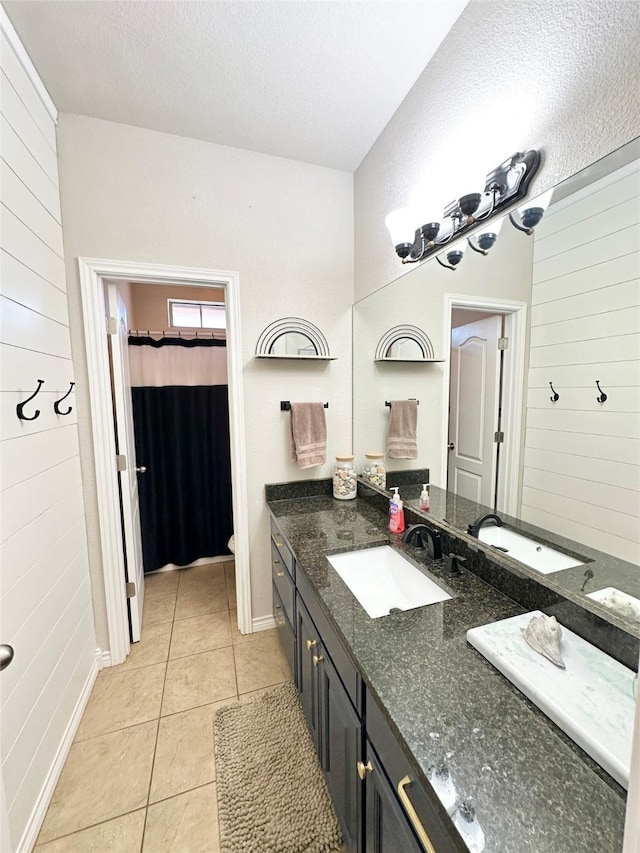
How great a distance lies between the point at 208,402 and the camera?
3.03 meters

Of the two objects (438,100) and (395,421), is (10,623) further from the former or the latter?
(438,100)

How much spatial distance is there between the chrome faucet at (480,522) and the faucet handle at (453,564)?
4.1 inches

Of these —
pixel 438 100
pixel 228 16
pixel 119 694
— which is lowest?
pixel 119 694

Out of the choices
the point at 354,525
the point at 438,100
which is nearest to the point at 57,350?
the point at 354,525

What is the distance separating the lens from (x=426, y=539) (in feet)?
4.60

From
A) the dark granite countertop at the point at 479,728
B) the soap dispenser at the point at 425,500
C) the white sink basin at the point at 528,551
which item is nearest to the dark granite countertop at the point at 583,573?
the white sink basin at the point at 528,551

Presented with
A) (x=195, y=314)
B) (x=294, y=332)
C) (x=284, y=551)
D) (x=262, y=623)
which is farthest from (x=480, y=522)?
(x=195, y=314)

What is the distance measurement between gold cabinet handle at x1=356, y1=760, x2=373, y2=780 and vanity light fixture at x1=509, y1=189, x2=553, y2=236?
1.45 meters

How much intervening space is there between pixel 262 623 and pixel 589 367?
2178 mm

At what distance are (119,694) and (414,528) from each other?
1705 mm

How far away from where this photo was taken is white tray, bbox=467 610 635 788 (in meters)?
0.63

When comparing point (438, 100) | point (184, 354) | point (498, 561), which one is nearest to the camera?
point (498, 561)

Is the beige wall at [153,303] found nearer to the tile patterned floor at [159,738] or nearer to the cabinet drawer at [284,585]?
the cabinet drawer at [284,585]

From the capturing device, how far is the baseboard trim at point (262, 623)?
7.11ft
